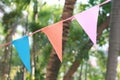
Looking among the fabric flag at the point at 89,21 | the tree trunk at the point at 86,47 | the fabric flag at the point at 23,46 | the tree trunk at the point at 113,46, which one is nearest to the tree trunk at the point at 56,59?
the fabric flag at the point at 23,46

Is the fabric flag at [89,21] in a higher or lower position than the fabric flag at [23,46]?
higher

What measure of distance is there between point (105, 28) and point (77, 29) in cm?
226

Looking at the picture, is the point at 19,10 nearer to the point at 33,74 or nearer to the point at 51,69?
the point at 33,74

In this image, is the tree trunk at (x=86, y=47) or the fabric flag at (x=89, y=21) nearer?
the fabric flag at (x=89, y=21)

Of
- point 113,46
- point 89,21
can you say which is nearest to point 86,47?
point 89,21

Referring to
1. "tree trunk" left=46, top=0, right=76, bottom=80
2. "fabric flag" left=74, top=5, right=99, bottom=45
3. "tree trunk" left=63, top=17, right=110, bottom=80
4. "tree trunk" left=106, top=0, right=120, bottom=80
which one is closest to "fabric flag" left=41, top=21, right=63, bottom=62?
"fabric flag" left=74, top=5, right=99, bottom=45

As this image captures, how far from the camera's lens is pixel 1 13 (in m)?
13.6

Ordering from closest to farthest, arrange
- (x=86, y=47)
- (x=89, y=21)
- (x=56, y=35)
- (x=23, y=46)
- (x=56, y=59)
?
(x=89, y=21), (x=56, y=35), (x=23, y=46), (x=56, y=59), (x=86, y=47)

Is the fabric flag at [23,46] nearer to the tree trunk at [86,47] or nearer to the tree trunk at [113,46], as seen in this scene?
the tree trunk at [113,46]

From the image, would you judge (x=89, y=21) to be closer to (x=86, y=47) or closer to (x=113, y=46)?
(x=113, y=46)

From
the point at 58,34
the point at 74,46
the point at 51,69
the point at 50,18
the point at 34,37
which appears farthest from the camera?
the point at 50,18

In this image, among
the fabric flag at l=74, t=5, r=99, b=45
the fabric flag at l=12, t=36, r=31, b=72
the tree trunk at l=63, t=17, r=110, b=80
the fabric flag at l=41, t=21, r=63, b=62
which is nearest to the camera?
the fabric flag at l=74, t=5, r=99, b=45

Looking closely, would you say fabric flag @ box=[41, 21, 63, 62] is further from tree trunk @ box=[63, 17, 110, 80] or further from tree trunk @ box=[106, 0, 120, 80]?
tree trunk @ box=[63, 17, 110, 80]

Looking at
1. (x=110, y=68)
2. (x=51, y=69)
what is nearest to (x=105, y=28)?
(x=51, y=69)
